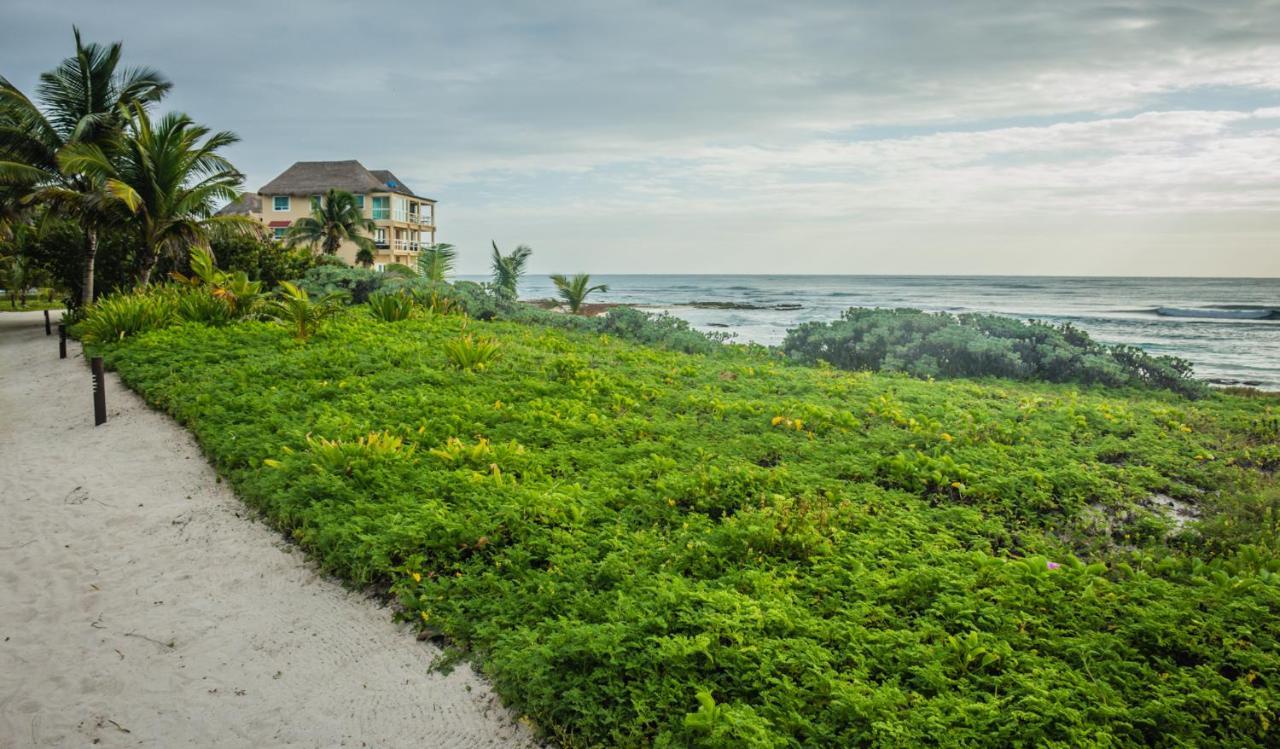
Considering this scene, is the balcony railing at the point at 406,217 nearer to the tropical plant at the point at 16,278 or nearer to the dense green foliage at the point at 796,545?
the tropical plant at the point at 16,278

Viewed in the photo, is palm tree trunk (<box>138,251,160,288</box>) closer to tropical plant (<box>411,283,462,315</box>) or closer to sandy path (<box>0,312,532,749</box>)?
tropical plant (<box>411,283,462,315</box>)

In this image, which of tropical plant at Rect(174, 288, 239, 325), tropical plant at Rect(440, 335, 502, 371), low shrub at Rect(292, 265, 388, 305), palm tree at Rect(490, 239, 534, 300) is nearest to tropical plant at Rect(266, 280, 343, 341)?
tropical plant at Rect(174, 288, 239, 325)

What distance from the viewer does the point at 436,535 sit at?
5.50 meters

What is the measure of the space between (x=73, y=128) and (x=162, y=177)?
18.0 feet

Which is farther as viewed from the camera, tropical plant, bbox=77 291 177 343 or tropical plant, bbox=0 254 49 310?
tropical plant, bbox=0 254 49 310

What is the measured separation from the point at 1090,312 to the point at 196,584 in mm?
56211

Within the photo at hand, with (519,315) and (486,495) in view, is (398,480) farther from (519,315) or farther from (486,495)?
(519,315)

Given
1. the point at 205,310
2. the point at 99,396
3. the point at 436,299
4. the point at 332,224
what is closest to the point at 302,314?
the point at 205,310

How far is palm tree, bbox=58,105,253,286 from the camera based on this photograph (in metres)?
18.9

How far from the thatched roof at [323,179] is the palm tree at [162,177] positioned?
3015 cm

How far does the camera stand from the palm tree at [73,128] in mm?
19297

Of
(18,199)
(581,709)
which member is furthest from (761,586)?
(18,199)

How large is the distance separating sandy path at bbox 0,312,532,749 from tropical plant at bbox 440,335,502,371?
397cm

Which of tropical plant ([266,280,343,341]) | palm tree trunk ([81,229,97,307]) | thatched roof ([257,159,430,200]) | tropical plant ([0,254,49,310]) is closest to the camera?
tropical plant ([266,280,343,341])
